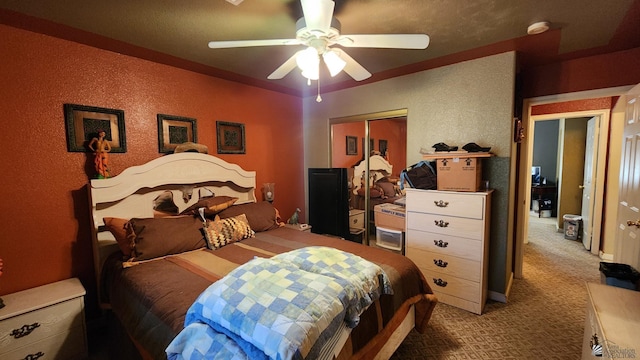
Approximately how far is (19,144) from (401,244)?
3.40 m

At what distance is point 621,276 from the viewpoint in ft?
6.05

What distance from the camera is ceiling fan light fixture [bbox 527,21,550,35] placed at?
6.25ft

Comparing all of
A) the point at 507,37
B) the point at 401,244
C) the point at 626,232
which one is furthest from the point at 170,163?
the point at 626,232

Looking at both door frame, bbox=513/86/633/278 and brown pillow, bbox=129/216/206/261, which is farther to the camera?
door frame, bbox=513/86/633/278

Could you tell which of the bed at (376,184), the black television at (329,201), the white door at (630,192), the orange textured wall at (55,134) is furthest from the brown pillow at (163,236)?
the white door at (630,192)

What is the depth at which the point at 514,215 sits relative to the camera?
2971 millimetres

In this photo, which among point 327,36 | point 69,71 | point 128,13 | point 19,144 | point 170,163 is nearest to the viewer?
point 327,36

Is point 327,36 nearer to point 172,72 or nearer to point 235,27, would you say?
point 235,27

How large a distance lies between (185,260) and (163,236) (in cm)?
29

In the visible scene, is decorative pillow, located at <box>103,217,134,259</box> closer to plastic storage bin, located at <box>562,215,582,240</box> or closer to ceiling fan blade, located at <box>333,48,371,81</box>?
ceiling fan blade, located at <box>333,48,371,81</box>

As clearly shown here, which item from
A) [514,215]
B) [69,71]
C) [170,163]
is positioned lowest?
[514,215]

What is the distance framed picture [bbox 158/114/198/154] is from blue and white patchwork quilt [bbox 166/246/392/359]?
6.26 feet

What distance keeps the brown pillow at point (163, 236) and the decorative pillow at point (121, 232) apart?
0.15ft

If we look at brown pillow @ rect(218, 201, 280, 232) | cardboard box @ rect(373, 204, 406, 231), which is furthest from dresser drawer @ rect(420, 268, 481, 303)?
brown pillow @ rect(218, 201, 280, 232)
